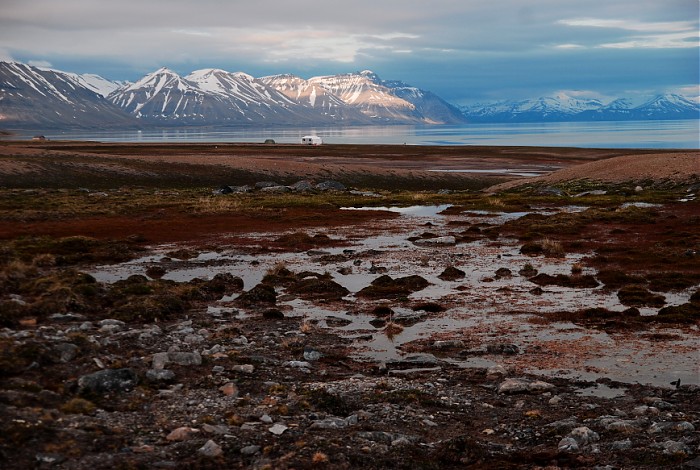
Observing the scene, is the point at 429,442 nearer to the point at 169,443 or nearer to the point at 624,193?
the point at 169,443

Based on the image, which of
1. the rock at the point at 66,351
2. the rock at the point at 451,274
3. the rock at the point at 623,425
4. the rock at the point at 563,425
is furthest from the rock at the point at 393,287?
the rock at the point at 623,425

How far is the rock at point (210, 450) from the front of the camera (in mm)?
11477

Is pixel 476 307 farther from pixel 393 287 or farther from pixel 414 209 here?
pixel 414 209

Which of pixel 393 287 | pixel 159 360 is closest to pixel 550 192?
pixel 393 287

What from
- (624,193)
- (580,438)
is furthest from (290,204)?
(580,438)

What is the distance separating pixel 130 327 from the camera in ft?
66.3

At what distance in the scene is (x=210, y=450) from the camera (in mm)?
11523

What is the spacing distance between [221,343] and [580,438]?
9.94 m

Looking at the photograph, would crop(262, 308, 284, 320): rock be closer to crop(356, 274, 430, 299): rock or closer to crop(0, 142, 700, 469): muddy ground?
crop(0, 142, 700, 469): muddy ground

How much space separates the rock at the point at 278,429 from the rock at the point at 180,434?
140cm

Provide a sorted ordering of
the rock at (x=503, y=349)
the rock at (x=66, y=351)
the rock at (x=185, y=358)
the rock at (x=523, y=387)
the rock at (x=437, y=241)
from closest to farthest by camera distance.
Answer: the rock at (x=66, y=351) < the rock at (x=523, y=387) < the rock at (x=185, y=358) < the rock at (x=503, y=349) < the rock at (x=437, y=241)

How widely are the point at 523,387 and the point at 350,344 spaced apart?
19.4 feet

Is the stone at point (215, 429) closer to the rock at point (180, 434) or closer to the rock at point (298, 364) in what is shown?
the rock at point (180, 434)

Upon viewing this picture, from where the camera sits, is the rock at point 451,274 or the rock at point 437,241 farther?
the rock at point 437,241
